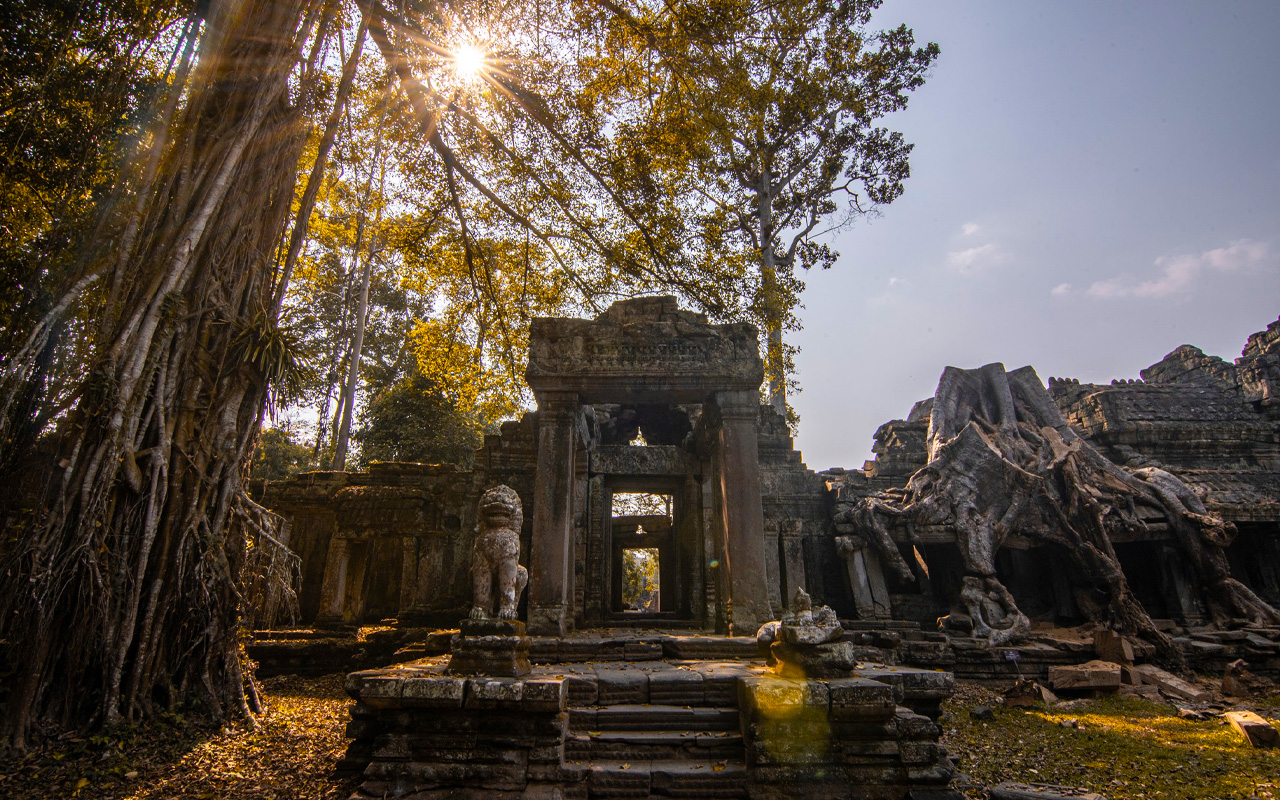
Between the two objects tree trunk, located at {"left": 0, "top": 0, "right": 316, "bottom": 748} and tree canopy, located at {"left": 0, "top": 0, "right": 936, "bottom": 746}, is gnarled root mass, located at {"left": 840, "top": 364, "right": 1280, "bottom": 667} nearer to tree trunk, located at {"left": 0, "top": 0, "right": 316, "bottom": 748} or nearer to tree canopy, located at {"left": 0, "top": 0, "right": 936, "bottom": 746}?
tree canopy, located at {"left": 0, "top": 0, "right": 936, "bottom": 746}

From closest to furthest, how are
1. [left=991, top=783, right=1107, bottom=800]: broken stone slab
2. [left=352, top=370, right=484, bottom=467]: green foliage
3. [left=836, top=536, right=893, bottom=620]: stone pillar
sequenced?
1. [left=991, top=783, right=1107, bottom=800]: broken stone slab
2. [left=836, top=536, right=893, bottom=620]: stone pillar
3. [left=352, top=370, right=484, bottom=467]: green foliage

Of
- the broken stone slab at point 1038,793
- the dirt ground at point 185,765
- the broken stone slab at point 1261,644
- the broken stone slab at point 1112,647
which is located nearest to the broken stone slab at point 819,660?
the broken stone slab at point 1038,793

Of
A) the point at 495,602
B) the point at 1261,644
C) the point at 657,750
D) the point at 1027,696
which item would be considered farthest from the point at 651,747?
the point at 1261,644

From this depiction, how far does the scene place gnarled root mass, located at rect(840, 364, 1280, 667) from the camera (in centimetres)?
921

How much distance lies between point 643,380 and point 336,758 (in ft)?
15.2

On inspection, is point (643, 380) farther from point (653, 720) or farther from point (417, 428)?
point (417, 428)

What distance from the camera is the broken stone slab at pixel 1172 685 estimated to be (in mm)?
6805

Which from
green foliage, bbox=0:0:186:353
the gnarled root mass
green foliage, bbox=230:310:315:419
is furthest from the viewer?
the gnarled root mass

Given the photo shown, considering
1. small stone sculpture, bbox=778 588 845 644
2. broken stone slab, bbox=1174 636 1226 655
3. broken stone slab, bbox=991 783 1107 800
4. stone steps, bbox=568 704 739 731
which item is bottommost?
broken stone slab, bbox=991 783 1107 800

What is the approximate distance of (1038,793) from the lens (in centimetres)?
359

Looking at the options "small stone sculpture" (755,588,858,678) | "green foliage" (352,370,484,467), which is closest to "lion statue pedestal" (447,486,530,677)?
"small stone sculpture" (755,588,858,678)

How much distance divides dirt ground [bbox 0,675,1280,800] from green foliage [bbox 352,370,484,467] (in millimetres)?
11181

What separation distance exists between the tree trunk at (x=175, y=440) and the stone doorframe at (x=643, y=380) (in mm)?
2933

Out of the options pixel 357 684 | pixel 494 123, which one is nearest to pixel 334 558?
pixel 357 684
